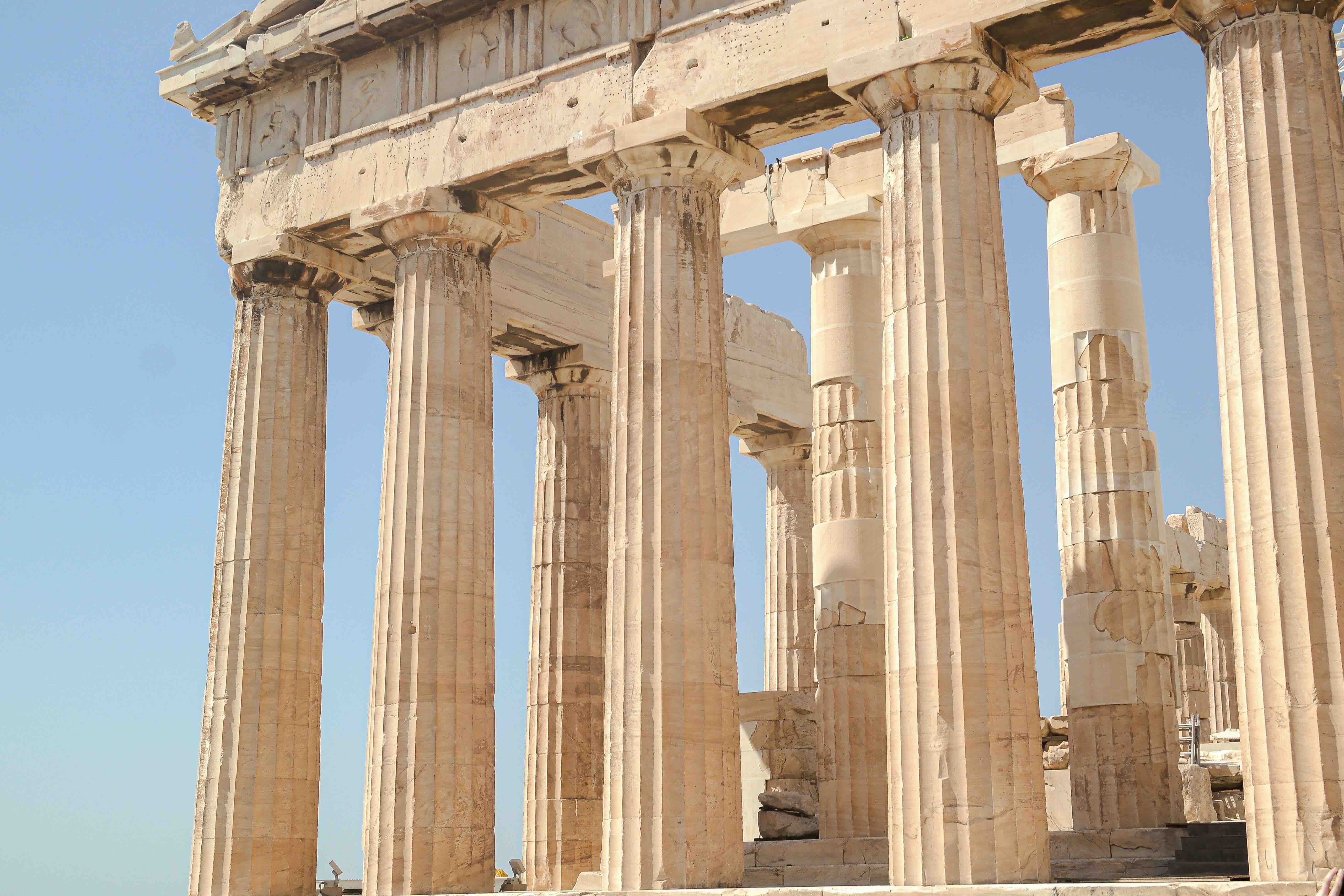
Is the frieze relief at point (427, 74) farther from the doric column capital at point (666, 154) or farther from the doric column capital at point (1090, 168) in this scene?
the doric column capital at point (1090, 168)

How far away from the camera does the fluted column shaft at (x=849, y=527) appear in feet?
101

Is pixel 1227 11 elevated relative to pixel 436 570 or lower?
elevated

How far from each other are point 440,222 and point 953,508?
11860 millimetres

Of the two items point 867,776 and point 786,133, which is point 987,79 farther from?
point 867,776

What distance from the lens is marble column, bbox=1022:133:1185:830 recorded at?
29.2 metres

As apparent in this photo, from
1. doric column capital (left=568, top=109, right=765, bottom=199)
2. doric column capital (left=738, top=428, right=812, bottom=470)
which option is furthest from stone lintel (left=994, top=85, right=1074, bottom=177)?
doric column capital (left=738, top=428, right=812, bottom=470)

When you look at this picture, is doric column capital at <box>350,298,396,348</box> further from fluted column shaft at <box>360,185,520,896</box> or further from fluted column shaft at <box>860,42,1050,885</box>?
fluted column shaft at <box>860,42,1050,885</box>

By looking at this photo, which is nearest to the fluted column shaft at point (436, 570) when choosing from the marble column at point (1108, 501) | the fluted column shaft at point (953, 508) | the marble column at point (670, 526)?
the marble column at point (670, 526)

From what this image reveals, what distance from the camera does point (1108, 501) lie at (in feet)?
99.8

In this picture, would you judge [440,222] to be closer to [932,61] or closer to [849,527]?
[849,527]

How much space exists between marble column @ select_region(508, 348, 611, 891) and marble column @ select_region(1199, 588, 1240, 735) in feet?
80.2

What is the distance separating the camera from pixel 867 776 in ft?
100

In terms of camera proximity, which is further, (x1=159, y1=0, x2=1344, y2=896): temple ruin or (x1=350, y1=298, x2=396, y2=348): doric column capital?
(x1=350, y1=298, x2=396, y2=348): doric column capital

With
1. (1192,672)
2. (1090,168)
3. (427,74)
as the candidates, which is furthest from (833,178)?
→ (1192,672)
